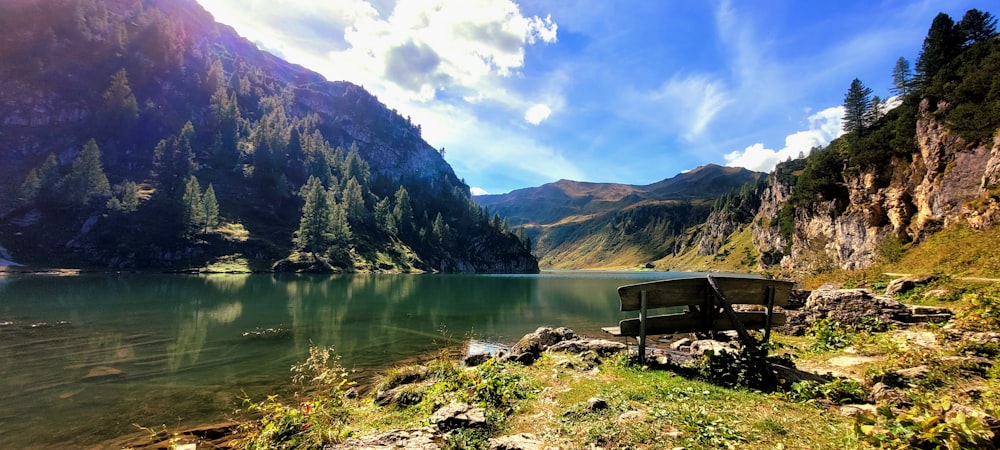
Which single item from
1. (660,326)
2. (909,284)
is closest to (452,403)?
(660,326)

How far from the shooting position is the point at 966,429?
4273 millimetres

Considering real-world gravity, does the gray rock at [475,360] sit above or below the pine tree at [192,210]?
below

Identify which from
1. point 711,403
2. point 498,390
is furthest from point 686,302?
point 498,390

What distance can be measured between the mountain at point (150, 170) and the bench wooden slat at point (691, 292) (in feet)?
404

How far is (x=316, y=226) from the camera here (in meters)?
136

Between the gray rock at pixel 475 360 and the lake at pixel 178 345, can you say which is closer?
the lake at pixel 178 345

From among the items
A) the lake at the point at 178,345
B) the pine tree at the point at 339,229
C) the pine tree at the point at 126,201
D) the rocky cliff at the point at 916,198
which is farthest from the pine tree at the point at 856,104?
the pine tree at the point at 126,201

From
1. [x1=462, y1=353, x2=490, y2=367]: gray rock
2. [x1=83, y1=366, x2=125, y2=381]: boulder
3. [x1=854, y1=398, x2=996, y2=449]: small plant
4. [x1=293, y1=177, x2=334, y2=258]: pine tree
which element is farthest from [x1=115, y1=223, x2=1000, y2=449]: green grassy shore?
[x1=293, y1=177, x2=334, y2=258]: pine tree

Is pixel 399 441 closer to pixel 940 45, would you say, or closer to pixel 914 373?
pixel 914 373

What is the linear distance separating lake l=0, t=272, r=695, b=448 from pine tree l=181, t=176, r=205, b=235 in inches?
2845

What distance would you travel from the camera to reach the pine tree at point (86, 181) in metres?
107

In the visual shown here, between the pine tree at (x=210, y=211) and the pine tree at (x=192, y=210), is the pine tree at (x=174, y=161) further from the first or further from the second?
the pine tree at (x=210, y=211)

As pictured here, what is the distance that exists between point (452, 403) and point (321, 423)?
2.74 m

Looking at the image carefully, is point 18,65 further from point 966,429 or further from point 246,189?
point 966,429
